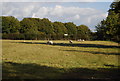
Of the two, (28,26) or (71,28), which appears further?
(71,28)

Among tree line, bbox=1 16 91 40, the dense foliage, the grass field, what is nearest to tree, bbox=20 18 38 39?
tree line, bbox=1 16 91 40

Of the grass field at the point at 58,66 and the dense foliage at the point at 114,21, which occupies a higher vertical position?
the dense foliage at the point at 114,21

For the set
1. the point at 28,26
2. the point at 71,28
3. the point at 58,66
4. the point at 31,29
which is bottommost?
the point at 58,66

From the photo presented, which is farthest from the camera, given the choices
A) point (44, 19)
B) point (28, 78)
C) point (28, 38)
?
point (44, 19)

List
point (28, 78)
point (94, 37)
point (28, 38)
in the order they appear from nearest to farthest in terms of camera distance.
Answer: point (28, 78) < point (28, 38) < point (94, 37)

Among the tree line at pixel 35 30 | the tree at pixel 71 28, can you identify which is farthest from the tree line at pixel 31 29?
the tree at pixel 71 28

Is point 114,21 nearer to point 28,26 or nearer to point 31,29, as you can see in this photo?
point 31,29

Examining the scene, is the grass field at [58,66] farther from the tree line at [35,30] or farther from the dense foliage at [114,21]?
the tree line at [35,30]

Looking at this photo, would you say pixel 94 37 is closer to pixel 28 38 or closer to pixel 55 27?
pixel 55 27

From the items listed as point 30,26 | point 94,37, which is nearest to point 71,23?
point 94,37

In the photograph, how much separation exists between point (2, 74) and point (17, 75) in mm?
487

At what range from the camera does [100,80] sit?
6.48 meters

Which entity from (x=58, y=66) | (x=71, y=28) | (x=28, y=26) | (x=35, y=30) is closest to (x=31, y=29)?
(x=35, y=30)

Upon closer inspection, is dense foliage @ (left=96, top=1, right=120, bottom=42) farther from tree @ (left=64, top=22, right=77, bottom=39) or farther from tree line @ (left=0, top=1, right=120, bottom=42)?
tree @ (left=64, top=22, right=77, bottom=39)
